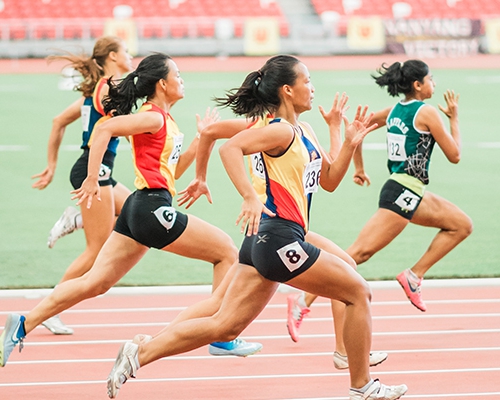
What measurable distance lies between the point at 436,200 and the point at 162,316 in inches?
93.7

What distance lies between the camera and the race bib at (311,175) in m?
4.84

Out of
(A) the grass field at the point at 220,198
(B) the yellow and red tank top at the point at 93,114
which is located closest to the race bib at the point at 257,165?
(B) the yellow and red tank top at the point at 93,114

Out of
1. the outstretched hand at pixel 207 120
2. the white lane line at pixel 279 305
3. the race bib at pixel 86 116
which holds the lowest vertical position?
the white lane line at pixel 279 305

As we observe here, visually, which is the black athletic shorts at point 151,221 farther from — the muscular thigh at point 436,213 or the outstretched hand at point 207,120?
the muscular thigh at point 436,213

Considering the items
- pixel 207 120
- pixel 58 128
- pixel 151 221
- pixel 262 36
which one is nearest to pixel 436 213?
pixel 207 120

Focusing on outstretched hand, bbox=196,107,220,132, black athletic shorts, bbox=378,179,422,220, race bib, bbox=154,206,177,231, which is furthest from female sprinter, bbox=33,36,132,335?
black athletic shorts, bbox=378,179,422,220

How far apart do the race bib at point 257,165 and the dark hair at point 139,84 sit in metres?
1.17

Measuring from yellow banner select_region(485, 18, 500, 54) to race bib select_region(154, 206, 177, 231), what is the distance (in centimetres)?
2955

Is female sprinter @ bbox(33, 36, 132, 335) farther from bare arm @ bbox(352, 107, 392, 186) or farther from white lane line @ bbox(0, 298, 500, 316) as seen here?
bare arm @ bbox(352, 107, 392, 186)

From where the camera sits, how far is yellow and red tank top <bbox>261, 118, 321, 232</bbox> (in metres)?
4.78

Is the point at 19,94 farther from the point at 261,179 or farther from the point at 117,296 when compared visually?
the point at 261,179

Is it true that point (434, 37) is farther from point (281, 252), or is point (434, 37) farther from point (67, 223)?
point (281, 252)

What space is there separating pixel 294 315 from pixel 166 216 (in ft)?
4.53

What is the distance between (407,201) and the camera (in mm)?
7086
